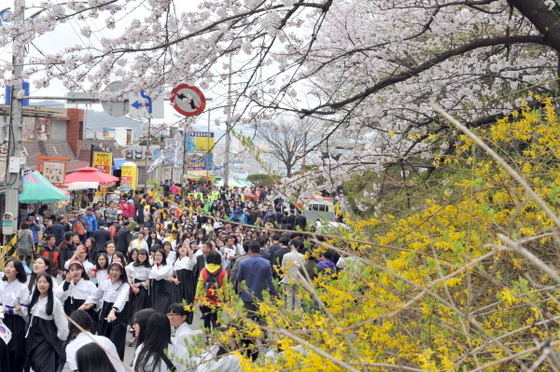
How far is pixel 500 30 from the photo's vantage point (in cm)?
966

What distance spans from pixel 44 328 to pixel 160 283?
9.44ft

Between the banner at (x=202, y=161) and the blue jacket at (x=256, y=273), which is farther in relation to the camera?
the blue jacket at (x=256, y=273)

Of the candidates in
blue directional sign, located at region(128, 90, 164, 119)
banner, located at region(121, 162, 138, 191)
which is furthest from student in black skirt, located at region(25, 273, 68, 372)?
banner, located at region(121, 162, 138, 191)

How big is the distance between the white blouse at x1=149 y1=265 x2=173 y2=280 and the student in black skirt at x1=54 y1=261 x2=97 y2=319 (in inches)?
56.2

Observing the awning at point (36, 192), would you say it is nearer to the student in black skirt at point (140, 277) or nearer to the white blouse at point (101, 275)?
the student in black skirt at point (140, 277)

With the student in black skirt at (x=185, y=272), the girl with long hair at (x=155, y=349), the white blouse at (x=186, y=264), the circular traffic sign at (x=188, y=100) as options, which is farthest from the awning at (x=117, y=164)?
the girl with long hair at (x=155, y=349)

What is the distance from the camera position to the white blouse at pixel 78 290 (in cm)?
852

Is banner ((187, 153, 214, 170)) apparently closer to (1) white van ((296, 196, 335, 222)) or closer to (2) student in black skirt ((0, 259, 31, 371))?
(1) white van ((296, 196, 335, 222))

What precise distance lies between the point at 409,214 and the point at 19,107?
1146cm

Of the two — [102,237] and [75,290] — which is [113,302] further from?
[102,237]

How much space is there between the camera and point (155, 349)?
5027 mm

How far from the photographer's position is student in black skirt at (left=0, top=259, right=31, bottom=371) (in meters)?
7.41

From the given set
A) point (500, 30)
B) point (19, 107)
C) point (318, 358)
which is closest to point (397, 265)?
point (318, 358)

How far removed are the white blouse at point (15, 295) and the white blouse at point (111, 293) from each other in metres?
1.06
